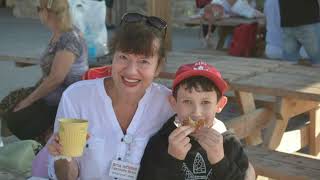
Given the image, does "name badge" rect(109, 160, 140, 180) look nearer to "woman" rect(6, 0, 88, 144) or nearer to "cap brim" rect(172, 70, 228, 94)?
"cap brim" rect(172, 70, 228, 94)

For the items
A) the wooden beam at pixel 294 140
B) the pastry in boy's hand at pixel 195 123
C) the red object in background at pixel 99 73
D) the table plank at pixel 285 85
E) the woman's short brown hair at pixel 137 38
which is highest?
the woman's short brown hair at pixel 137 38

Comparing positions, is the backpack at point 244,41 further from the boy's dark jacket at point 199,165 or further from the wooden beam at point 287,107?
the boy's dark jacket at point 199,165

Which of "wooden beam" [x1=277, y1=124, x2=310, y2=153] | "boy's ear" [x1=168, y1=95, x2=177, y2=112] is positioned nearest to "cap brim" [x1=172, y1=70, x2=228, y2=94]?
"boy's ear" [x1=168, y1=95, x2=177, y2=112]

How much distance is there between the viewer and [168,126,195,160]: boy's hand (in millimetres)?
2010

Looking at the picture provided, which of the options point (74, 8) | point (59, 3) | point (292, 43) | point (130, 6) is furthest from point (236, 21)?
point (130, 6)

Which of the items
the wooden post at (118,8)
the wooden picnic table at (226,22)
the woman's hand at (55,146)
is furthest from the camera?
the wooden post at (118,8)

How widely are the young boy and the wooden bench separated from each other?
4.08ft

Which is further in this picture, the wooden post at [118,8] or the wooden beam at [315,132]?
the wooden post at [118,8]

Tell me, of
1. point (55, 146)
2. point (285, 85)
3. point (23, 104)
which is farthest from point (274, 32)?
point (55, 146)

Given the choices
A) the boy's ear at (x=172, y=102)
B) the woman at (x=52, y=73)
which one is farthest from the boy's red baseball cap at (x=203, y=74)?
the woman at (x=52, y=73)

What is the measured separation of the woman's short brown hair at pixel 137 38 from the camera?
2248 millimetres

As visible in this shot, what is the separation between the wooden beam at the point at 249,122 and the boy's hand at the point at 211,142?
6.59 ft

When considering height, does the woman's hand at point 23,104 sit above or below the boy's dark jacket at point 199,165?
below

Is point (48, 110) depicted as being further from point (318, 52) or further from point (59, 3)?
point (318, 52)
